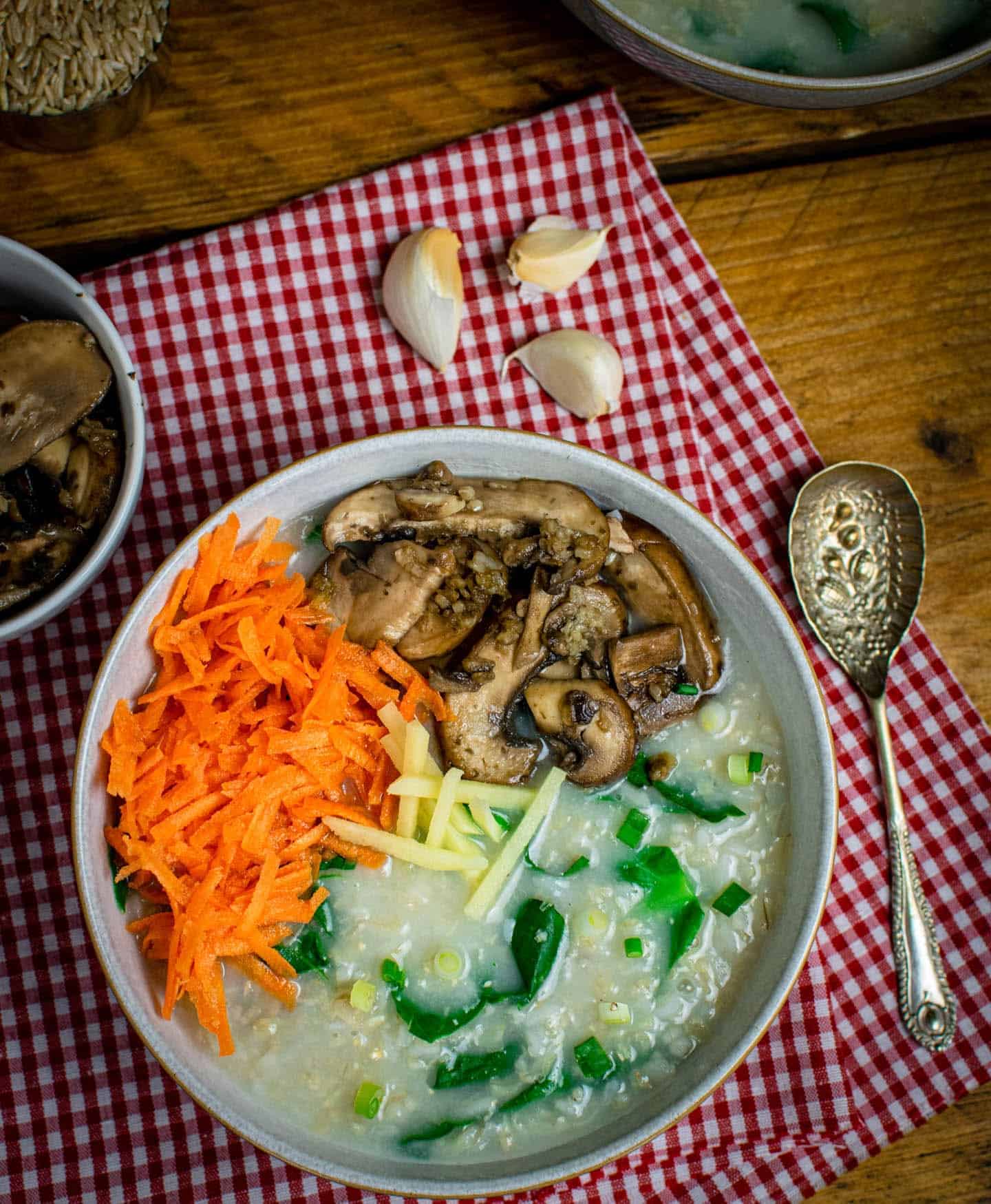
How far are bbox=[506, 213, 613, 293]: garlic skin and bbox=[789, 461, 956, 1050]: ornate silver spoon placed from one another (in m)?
0.59

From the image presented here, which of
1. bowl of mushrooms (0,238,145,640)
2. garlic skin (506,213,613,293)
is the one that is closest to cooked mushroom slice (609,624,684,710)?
garlic skin (506,213,613,293)

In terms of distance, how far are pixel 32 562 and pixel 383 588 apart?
0.56 m

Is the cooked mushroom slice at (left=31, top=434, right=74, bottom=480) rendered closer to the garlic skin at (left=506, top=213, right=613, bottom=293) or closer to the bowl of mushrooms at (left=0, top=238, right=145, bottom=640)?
the bowl of mushrooms at (left=0, top=238, right=145, bottom=640)

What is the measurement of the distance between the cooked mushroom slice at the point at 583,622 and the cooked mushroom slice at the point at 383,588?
0.20 meters

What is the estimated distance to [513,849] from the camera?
5.73ft

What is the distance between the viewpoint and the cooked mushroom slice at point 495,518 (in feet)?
5.67

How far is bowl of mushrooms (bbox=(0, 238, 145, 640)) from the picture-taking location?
5.65 ft

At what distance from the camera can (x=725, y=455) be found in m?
2.10

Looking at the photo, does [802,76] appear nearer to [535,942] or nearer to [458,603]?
[458,603]

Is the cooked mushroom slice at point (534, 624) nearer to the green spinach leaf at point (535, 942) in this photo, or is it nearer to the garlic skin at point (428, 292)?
the green spinach leaf at point (535, 942)

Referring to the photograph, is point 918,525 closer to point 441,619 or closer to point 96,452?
point 441,619

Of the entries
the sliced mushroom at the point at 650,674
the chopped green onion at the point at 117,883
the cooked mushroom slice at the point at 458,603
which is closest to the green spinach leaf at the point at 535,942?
the sliced mushroom at the point at 650,674

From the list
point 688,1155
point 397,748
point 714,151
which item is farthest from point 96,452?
point 688,1155

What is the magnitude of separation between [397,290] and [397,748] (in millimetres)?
845
